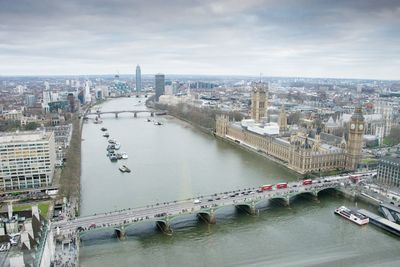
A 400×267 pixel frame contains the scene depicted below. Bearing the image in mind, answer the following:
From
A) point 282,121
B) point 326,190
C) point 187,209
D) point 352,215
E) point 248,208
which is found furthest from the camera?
point 282,121

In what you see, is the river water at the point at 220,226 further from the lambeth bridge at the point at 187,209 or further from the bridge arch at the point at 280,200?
the lambeth bridge at the point at 187,209

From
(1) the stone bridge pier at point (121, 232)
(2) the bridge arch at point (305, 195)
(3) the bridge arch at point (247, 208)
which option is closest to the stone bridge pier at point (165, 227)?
(1) the stone bridge pier at point (121, 232)

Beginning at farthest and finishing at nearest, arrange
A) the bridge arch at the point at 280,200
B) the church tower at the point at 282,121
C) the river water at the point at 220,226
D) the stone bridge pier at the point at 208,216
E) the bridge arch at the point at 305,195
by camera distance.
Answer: the church tower at the point at 282,121
the bridge arch at the point at 305,195
the bridge arch at the point at 280,200
the stone bridge pier at the point at 208,216
the river water at the point at 220,226

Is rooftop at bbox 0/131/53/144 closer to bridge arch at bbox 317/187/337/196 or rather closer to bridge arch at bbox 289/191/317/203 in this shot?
A: bridge arch at bbox 289/191/317/203

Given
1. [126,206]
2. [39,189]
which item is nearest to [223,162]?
[126,206]

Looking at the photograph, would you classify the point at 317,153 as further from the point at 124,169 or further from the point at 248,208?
the point at 124,169

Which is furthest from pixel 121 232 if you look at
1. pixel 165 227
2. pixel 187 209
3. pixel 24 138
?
pixel 24 138

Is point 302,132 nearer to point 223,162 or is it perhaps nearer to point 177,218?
point 223,162

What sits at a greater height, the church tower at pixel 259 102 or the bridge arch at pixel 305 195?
the church tower at pixel 259 102
